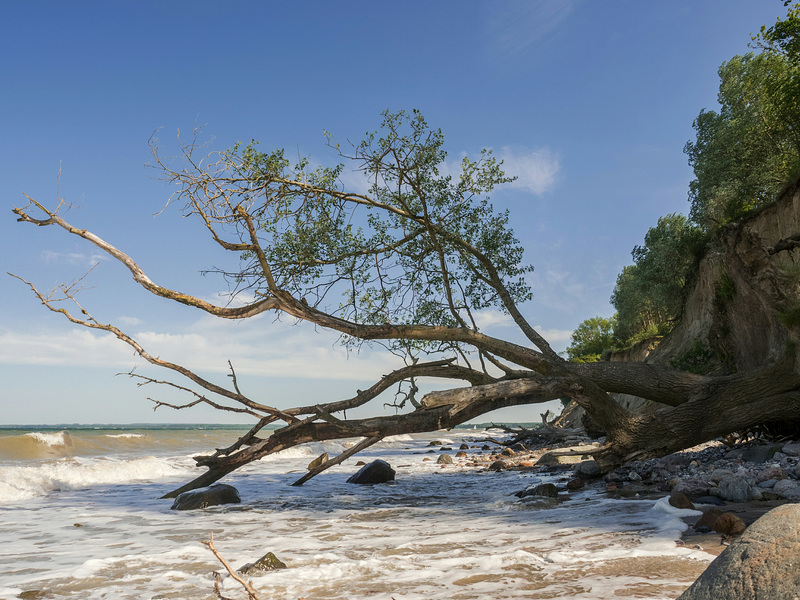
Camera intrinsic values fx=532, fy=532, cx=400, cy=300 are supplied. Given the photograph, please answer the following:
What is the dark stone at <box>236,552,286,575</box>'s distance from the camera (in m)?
4.94

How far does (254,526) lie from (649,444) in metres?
6.96

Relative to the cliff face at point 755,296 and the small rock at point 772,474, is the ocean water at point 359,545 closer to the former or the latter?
the small rock at point 772,474

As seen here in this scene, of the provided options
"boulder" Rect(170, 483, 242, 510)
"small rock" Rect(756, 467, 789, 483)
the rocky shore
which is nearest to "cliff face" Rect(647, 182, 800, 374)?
the rocky shore

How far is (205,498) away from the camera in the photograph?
977 cm

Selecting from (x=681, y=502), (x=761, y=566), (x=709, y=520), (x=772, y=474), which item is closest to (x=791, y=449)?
(x=772, y=474)

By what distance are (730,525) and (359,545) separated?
12.5ft

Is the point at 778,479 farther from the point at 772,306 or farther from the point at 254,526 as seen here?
the point at 254,526

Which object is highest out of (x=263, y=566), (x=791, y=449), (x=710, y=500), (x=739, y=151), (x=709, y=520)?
(x=739, y=151)

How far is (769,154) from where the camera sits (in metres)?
24.2

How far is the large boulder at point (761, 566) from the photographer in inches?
101

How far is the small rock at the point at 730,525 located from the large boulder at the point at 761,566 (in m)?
2.47

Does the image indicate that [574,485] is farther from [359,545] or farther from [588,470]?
[359,545]

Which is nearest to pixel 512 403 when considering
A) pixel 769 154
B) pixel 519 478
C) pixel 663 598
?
pixel 519 478

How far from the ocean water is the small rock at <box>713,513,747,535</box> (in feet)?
1.42
